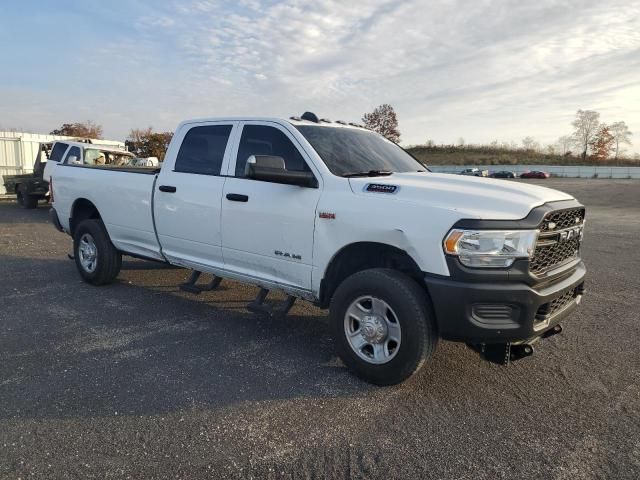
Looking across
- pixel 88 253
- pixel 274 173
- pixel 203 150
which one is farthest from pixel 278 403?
pixel 88 253

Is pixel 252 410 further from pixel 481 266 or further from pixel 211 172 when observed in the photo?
pixel 211 172

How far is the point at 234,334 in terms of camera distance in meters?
4.68

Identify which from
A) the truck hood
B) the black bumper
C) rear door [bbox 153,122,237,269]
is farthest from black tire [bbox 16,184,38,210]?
the black bumper

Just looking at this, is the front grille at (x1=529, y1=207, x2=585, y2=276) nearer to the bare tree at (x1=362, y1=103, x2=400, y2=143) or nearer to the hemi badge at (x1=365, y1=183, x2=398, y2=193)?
the hemi badge at (x1=365, y1=183, x2=398, y2=193)

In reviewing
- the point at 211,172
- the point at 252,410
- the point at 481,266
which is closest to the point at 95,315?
the point at 211,172

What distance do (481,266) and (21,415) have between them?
3.16 meters

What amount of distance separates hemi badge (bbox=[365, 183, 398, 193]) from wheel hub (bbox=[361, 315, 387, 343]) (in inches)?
37.2

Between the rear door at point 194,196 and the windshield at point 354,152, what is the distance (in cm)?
96

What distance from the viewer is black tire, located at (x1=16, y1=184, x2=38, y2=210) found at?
15953 millimetres

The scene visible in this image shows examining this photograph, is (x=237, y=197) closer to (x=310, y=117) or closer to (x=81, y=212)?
(x=310, y=117)

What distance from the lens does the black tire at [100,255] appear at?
6.06 meters

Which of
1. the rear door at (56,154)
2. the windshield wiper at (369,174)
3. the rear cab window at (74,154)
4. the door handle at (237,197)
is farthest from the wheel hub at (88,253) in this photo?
the rear door at (56,154)

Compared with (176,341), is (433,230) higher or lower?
higher

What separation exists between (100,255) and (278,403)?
3.83 metres
